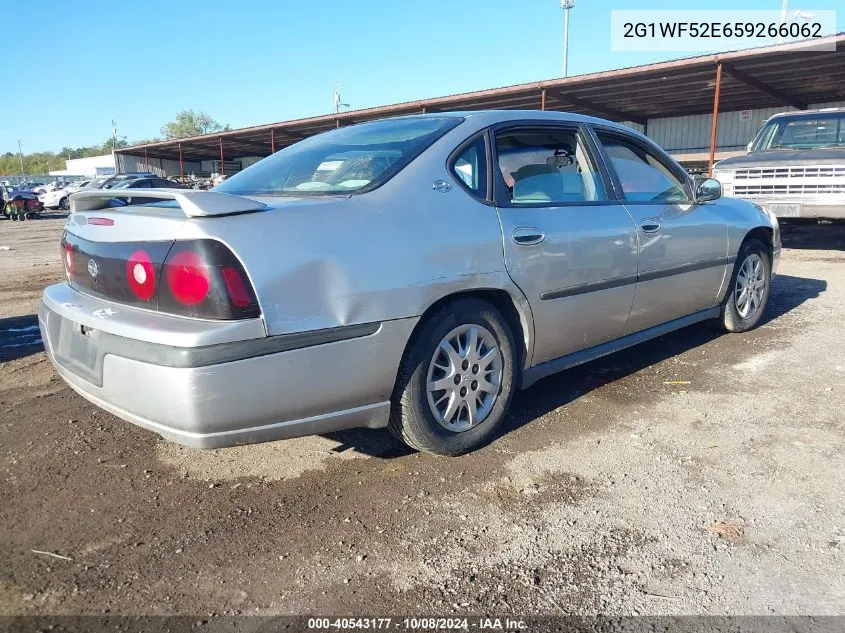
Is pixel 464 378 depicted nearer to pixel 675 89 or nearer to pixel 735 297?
pixel 735 297

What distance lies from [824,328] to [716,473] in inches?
126

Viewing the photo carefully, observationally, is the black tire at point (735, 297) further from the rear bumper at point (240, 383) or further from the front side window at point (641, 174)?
the rear bumper at point (240, 383)

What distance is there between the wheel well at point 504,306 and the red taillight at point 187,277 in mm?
980

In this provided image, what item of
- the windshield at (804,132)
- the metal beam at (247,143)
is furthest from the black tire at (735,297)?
the metal beam at (247,143)

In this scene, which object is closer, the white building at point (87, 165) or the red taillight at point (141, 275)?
the red taillight at point (141, 275)

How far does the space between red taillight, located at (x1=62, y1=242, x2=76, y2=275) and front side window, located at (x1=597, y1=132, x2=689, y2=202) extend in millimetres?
2891

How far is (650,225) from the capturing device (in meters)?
3.86

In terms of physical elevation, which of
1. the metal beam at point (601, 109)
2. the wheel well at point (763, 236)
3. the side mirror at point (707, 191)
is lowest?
the wheel well at point (763, 236)

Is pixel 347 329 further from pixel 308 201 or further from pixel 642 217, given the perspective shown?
pixel 642 217

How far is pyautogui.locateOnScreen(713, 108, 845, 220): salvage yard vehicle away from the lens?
8.33 meters

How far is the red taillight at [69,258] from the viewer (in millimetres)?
2916

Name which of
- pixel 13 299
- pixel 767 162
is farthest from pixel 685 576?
pixel 767 162

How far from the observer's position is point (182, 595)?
206cm

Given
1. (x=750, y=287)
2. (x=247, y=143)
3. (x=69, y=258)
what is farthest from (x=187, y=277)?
(x=247, y=143)
